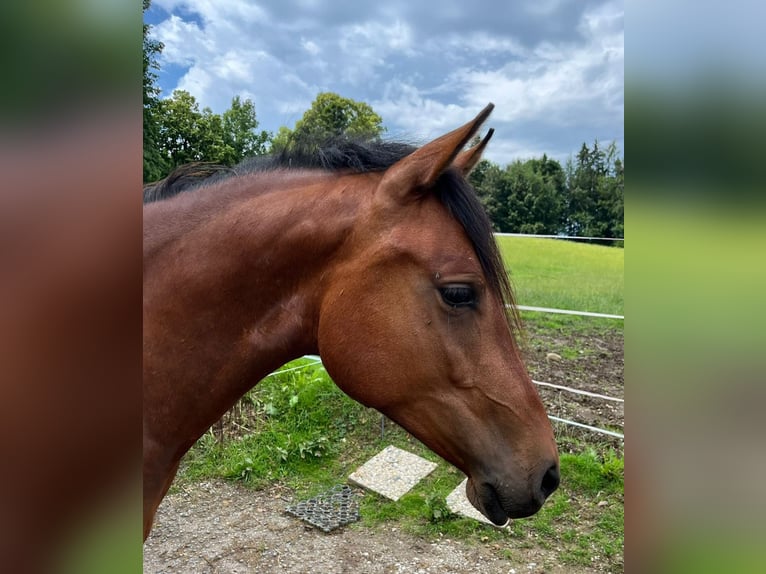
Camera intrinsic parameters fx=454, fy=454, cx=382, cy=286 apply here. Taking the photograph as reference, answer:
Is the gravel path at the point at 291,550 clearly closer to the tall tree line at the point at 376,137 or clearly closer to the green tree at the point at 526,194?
the tall tree line at the point at 376,137

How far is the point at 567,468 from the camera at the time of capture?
3.55 meters

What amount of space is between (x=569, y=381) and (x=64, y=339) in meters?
4.78

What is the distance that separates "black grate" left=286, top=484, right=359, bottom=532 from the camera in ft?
10.7

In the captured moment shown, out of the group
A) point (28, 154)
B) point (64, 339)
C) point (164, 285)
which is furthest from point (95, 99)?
point (164, 285)

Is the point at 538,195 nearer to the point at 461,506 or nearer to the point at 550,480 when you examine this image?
the point at 461,506

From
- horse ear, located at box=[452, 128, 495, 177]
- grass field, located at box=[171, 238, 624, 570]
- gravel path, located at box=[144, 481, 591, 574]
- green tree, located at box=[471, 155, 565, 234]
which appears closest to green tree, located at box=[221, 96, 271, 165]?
horse ear, located at box=[452, 128, 495, 177]

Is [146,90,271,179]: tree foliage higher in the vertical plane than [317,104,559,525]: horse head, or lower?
higher

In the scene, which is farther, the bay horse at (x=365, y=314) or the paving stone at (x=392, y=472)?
the paving stone at (x=392, y=472)

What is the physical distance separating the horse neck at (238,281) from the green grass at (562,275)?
155 inches

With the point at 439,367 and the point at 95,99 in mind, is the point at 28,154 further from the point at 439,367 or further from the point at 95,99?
the point at 439,367

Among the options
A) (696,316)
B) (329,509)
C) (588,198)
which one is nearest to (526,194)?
(588,198)

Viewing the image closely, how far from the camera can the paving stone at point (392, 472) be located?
364cm

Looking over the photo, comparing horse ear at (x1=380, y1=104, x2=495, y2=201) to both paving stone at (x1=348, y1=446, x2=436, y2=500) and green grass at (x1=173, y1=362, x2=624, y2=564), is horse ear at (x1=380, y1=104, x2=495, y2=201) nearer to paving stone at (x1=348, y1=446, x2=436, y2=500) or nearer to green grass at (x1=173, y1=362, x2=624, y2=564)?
green grass at (x1=173, y1=362, x2=624, y2=564)

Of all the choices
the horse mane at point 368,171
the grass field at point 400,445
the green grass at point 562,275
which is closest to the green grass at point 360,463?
the grass field at point 400,445
